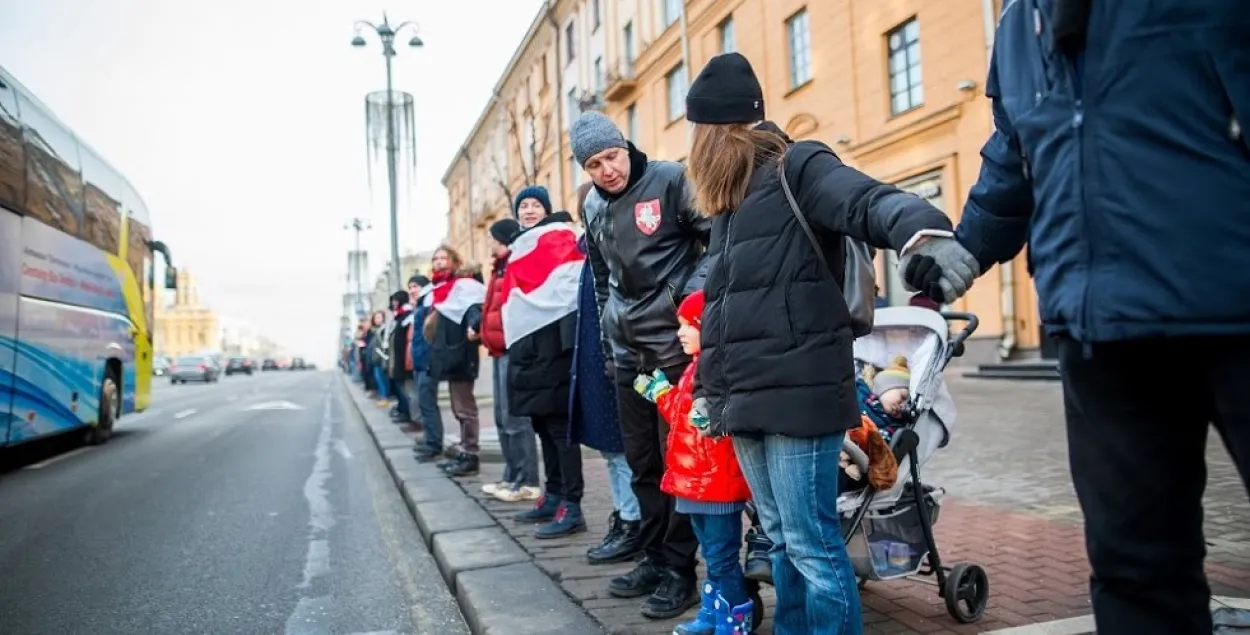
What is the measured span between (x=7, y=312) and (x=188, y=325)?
14835cm

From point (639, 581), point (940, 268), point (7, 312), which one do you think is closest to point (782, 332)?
point (940, 268)

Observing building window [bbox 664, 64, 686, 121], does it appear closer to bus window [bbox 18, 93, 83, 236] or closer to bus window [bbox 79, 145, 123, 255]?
bus window [bbox 79, 145, 123, 255]

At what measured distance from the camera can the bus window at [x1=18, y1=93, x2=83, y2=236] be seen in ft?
30.5

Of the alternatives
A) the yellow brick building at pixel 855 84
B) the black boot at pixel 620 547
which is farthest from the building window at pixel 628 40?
the black boot at pixel 620 547

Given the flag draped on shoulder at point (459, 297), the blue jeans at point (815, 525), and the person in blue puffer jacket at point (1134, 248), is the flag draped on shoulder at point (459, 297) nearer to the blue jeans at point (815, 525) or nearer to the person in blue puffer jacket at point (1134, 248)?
the blue jeans at point (815, 525)

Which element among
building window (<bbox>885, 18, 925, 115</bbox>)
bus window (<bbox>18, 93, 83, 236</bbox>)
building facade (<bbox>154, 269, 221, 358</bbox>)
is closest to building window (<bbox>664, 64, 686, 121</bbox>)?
building window (<bbox>885, 18, 925, 115</bbox>)

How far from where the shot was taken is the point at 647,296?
3.79 m

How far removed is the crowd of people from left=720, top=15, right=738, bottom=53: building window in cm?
1998

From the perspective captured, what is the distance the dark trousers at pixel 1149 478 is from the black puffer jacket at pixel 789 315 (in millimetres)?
838

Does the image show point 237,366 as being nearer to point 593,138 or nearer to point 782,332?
point 593,138

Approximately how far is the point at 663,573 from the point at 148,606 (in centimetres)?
244

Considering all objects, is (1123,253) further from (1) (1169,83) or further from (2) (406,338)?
(2) (406,338)

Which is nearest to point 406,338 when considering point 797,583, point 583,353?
point 583,353

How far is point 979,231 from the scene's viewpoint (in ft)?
6.23
